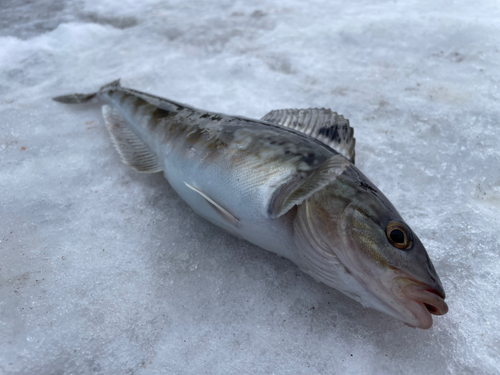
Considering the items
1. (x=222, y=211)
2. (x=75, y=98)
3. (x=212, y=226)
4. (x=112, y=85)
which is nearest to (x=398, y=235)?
(x=222, y=211)

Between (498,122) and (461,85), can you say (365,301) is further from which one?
(461,85)

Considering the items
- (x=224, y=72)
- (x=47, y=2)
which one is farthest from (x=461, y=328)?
(x=47, y=2)

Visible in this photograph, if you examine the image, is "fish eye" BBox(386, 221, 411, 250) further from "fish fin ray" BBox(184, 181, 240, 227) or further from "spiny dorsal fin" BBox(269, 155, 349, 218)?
"fish fin ray" BBox(184, 181, 240, 227)

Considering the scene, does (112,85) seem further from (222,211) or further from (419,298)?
(419,298)

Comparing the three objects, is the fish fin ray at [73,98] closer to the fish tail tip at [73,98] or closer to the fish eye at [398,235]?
the fish tail tip at [73,98]

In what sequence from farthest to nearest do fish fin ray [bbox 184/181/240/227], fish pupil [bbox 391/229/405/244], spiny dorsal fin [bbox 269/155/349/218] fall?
fish fin ray [bbox 184/181/240/227]
spiny dorsal fin [bbox 269/155/349/218]
fish pupil [bbox 391/229/405/244]

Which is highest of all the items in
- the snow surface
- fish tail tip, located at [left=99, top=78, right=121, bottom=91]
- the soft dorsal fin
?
the soft dorsal fin

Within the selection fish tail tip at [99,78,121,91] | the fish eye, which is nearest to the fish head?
the fish eye
